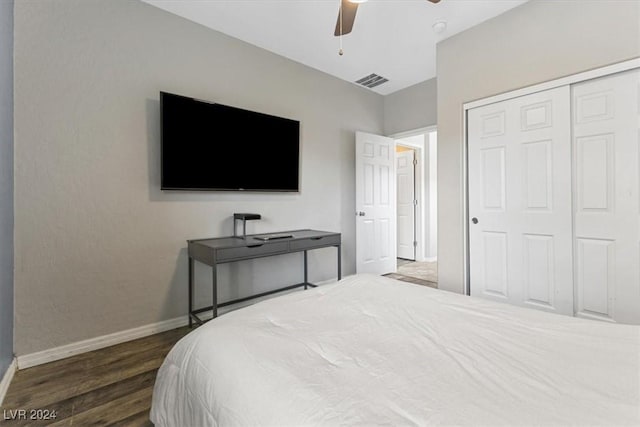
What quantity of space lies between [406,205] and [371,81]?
2.64 metres

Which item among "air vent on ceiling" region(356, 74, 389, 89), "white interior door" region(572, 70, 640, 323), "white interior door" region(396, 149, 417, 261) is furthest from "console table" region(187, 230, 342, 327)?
"white interior door" region(396, 149, 417, 261)

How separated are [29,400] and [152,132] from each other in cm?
192

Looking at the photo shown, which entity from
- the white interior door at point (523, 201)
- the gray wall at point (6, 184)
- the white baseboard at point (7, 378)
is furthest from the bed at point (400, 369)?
the white interior door at point (523, 201)

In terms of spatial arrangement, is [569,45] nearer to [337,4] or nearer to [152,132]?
[337,4]

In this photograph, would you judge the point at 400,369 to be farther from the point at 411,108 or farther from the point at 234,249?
the point at 411,108

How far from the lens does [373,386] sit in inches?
30.2

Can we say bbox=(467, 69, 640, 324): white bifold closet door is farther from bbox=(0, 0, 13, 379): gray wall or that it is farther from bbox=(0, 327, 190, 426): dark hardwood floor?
bbox=(0, 0, 13, 379): gray wall

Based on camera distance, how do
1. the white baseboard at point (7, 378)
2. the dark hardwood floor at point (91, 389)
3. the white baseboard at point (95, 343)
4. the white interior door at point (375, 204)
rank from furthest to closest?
the white interior door at point (375, 204) → the white baseboard at point (95, 343) → the white baseboard at point (7, 378) → the dark hardwood floor at point (91, 389)

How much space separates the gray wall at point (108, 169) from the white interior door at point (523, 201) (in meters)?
2.15

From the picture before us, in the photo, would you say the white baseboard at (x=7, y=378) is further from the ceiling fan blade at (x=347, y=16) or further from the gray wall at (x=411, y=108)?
the gray wall at (x=411, y=108)

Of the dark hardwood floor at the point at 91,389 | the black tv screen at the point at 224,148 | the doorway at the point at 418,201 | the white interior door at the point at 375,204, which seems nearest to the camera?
the dark hardwood floor at the point at 91,389

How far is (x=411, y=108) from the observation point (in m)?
4.09

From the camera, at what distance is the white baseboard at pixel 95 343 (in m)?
1.95

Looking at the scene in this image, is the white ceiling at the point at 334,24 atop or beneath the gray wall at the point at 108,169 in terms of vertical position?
atop
